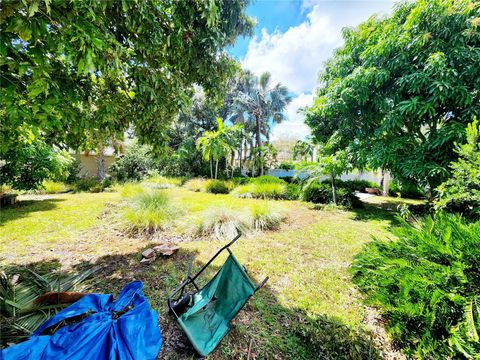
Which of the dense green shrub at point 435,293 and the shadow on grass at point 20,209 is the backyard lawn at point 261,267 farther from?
the dense green shrub at point 435,293

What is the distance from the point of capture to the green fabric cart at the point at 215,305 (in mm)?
1934

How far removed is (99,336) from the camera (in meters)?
1.36

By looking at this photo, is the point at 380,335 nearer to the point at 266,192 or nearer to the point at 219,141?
the point at 266,192

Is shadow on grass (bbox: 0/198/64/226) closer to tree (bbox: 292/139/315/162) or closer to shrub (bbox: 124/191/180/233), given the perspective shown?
shrub (bbox: 124/191/180/233)

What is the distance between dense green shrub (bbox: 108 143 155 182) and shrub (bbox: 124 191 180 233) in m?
9.61

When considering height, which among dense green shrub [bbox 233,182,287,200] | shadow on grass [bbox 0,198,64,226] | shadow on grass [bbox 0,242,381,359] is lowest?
shadow on grass [bbox 0,242,381,359]

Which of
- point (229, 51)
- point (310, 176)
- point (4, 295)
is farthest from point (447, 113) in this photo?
point (4, 295)

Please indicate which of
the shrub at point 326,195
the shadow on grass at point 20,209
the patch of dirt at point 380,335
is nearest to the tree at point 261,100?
the shrub at point 326,195

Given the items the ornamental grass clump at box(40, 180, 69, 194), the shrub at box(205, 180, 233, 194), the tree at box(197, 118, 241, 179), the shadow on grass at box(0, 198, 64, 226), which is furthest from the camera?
the tree at box(197, 118, 241, 179)

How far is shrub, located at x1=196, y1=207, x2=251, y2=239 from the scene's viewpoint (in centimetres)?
482

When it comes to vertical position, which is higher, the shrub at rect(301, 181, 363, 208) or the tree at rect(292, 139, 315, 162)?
the tree at rect(292, 139, 315, 162)

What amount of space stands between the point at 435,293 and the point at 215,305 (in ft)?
7.23

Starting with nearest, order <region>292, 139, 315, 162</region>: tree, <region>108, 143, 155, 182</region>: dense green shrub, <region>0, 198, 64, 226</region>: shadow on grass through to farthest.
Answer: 1. <region>0, 198, 64, 226</region>: shadow on grass
2. <region>292, 139, 315, 162</region>: tree
3. <region>108, 143, 155, 182</region>: dense green shrub

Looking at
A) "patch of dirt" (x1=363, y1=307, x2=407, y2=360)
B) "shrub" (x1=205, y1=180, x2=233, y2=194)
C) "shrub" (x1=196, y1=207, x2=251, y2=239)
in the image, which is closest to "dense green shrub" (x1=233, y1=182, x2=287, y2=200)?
"shrub" (x1=205, y1=180, x2=233, y2=194)
